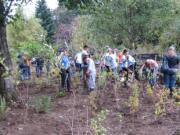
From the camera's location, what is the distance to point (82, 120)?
11.2 metres

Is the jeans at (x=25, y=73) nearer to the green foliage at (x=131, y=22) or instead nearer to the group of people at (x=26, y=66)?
the group of people at (x=26, y=66)

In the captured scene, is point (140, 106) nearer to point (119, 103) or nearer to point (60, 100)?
point (119, 103)

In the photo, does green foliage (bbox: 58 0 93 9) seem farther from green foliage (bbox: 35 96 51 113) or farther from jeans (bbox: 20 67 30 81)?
jeans (bbox: 20 67 30 81)

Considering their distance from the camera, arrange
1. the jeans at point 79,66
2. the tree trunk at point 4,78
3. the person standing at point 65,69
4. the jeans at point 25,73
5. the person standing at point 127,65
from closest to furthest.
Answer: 1. the tree trunk at point 4,78
2. the person standing at point 65,69
3. the person standing at point 127,65
4. the jeans at point 79,66
5. the jeans at point 25,73

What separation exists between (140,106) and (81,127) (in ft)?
11.1

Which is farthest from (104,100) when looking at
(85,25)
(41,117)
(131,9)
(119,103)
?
(85,25)

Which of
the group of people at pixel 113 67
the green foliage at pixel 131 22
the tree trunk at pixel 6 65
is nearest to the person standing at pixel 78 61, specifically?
the group of people at pixel 113 67

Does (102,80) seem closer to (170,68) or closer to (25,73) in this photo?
(170,68)

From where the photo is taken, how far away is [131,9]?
33250 millimetres

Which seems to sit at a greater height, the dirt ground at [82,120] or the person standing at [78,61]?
the person standing at [78,61]

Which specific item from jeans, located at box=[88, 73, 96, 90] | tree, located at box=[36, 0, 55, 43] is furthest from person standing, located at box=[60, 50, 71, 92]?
tree, located at box=[36, 0, 55, 43]

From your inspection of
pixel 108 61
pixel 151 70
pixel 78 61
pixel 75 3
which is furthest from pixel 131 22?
pixel 75 3

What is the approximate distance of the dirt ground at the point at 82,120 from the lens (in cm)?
999

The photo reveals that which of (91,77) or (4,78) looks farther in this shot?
(91,77)
